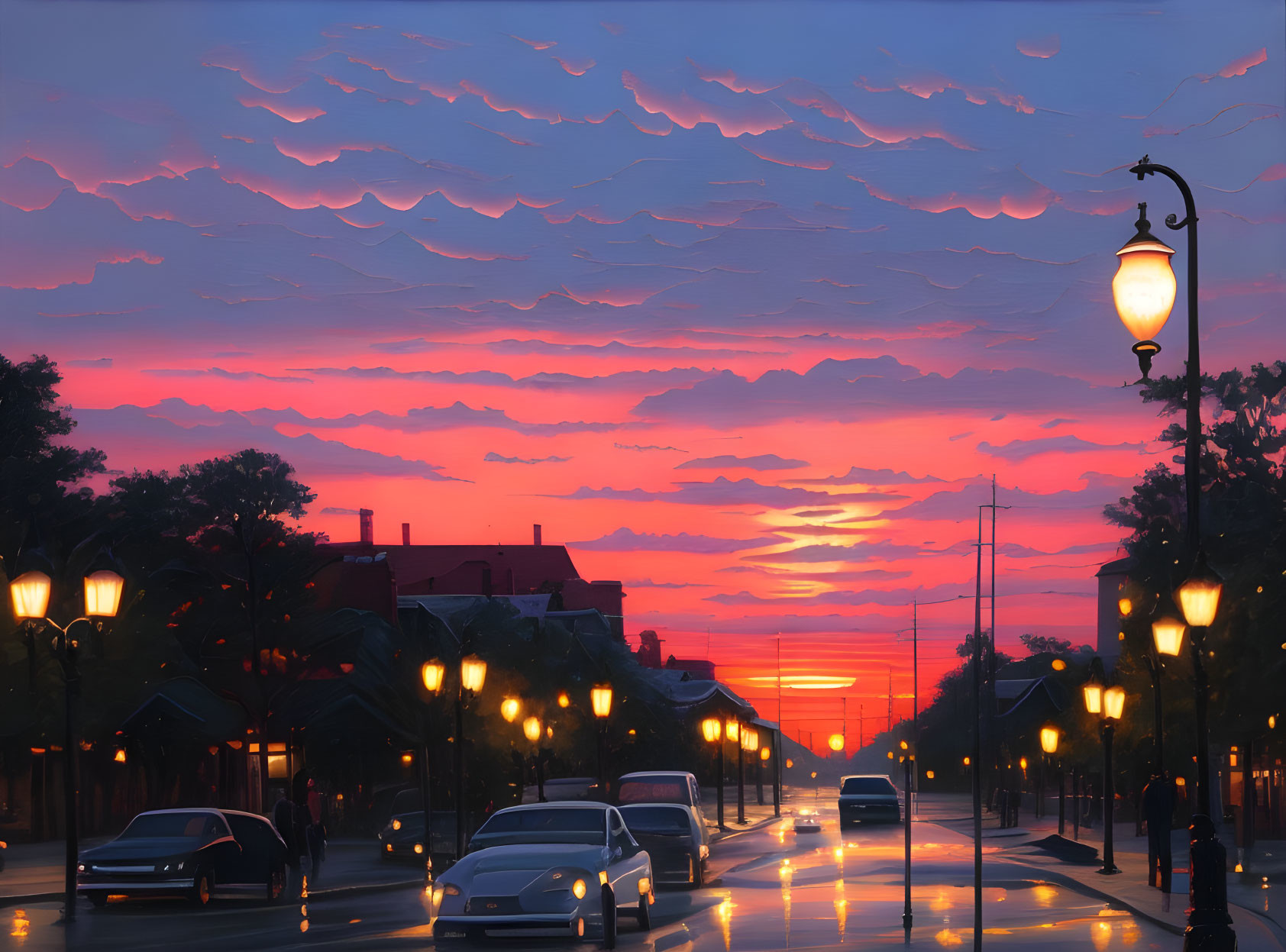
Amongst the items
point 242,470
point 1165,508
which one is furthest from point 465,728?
point 242,470

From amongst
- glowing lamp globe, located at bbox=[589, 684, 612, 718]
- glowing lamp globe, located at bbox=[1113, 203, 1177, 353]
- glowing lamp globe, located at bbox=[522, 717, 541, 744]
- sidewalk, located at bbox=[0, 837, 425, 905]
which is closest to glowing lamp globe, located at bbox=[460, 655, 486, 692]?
sidewalk, located at bbox=[0, 837, 425, 905]

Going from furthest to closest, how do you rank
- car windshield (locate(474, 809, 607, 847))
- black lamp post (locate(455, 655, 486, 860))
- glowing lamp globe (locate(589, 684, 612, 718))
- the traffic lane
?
glowing lamp globe (locate(589, 684, 612, 718))
black lamp post (locate(455, 655, 486, 860))
the traffic lane
car windshield (locate(474, 809, 607, 847))

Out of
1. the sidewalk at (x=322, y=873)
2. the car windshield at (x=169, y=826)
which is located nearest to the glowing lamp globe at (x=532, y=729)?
the sidewalk at (x=322, y=873)

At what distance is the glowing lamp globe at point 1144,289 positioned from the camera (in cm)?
1241

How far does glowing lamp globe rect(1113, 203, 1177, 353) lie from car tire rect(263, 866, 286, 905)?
18.7 m

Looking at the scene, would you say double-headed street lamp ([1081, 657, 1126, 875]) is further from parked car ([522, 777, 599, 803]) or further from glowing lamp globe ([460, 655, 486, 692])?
parked car ([522, 777, 599, 803])

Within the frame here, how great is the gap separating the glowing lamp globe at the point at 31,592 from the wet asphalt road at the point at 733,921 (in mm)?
4429

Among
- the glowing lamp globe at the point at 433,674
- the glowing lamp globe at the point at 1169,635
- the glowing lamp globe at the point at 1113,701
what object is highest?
the glowing lamp globe at the point at 1169,635

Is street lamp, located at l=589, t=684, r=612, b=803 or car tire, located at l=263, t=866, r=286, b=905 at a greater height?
street lamp, located at l=589, t=684, r=612, b=803

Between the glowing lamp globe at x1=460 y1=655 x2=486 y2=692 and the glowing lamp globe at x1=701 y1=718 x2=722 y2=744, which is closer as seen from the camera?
the glowing lamp globe at x1=460 y1=655 x2=486 y2=692

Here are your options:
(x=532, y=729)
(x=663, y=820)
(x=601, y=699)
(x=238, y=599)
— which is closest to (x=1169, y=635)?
(x=663, y=820)

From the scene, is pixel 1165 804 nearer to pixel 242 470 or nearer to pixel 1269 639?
pixel 1269 639

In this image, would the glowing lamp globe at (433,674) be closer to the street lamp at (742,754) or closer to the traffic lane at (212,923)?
the traffic lane at (212,923)

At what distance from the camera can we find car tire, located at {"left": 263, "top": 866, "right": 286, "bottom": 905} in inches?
1041
